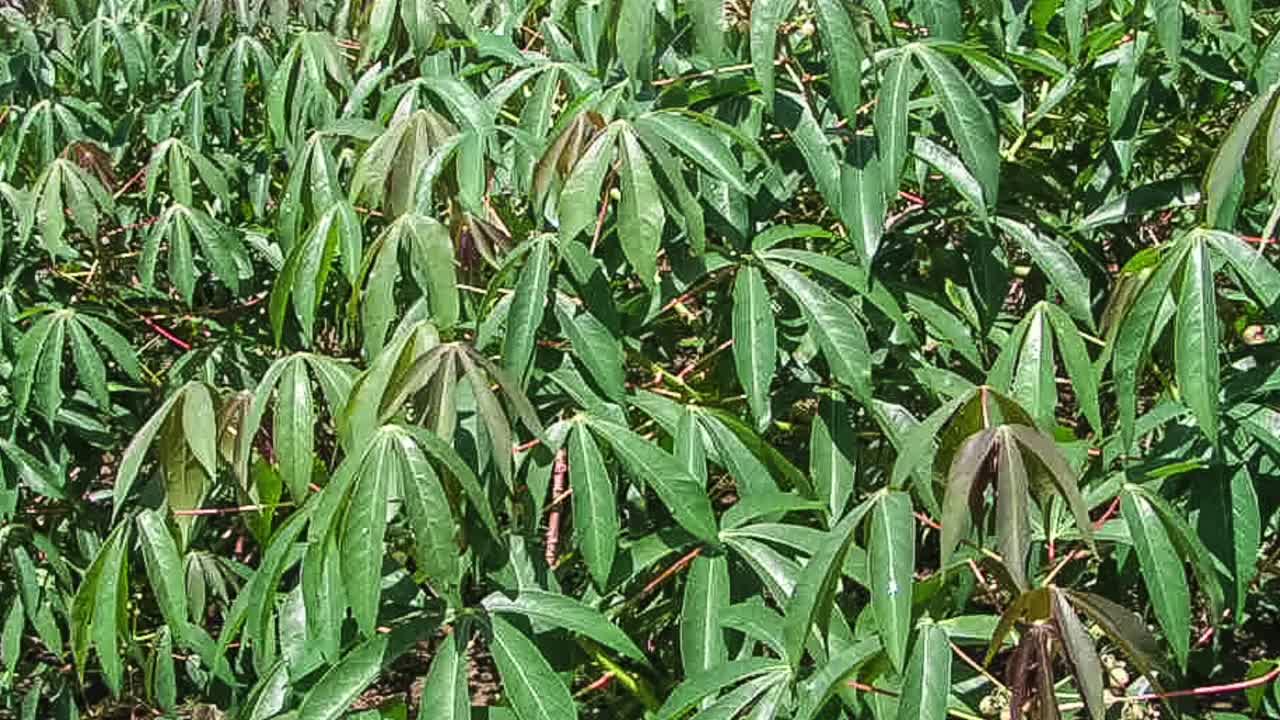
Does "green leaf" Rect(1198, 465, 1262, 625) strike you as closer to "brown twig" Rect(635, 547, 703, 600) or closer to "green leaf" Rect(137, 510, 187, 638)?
"brown twig" Rect(635, 547, 703, 600)

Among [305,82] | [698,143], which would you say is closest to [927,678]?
[698,143]

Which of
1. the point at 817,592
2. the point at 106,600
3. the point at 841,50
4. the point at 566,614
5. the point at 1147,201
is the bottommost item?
the point at 106,600

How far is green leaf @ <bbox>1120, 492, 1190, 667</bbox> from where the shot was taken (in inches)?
68.0

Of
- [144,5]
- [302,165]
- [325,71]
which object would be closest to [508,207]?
[302,165]

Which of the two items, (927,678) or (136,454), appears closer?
(927,678)

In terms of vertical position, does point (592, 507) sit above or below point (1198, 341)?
below

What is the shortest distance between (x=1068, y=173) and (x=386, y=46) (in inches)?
44.9

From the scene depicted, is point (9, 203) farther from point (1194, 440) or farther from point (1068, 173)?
point (1194, 440)

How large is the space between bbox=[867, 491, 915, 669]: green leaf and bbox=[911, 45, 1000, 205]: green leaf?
53 cm

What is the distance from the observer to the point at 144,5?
3832 mm

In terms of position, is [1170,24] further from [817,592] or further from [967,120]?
[817,592]

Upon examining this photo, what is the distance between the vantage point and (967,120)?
6.66ft

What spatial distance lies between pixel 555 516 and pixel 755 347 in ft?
1.38

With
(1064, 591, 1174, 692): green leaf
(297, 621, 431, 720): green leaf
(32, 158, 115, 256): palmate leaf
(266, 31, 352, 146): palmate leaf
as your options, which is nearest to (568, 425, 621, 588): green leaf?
(297, 621, 431, 720): green leaf
